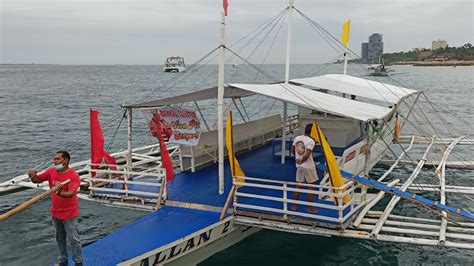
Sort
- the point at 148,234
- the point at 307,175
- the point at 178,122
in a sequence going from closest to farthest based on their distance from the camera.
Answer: the point at 148,234, the point at 307,175, the point at 178,122

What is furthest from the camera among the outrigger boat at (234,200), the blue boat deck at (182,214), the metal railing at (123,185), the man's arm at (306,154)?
the metal railing at (123,185)

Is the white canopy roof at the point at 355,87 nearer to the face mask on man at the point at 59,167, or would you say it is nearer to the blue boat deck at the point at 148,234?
the blue boat deck at the point at 148,234

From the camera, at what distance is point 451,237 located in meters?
9.65

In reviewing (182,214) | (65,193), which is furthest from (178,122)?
(65,193)

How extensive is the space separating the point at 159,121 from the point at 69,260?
496 cm

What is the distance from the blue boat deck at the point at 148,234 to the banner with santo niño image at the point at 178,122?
239cm

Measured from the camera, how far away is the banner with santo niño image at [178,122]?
39.4 feet

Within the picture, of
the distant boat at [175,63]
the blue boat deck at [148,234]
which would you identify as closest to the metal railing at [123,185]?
the blue boat deck at [148,234]

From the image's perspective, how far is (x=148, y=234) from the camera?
29.5 feet

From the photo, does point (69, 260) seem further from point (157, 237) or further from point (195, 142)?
point (195, 142)

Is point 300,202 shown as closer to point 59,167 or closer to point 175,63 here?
point 59,167

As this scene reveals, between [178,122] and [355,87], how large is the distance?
9242 mm

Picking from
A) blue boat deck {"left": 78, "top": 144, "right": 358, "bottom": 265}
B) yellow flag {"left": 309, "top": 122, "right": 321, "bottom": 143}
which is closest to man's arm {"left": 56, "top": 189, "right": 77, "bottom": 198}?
blue boat deck {"left": 78, "top": 144, "right": 358, "bottom": 265}

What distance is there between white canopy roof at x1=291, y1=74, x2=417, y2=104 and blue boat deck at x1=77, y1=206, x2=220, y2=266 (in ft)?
28.2
